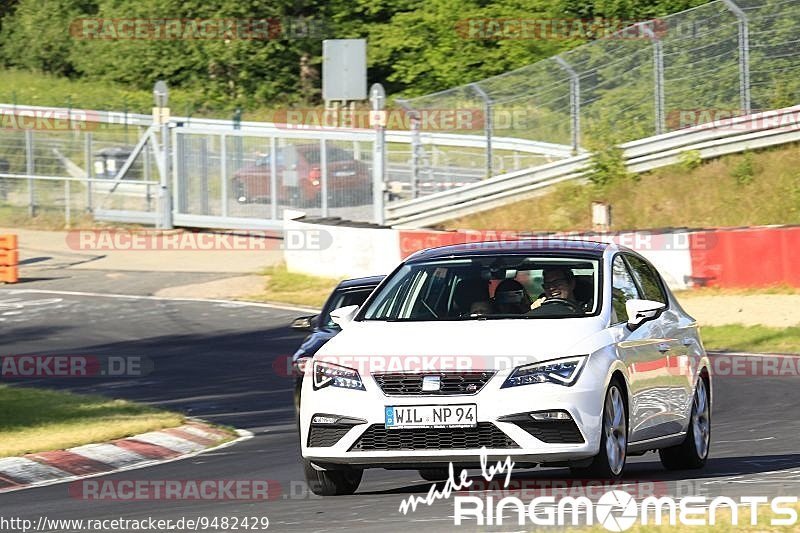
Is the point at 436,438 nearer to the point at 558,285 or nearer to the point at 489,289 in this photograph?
the point at 489,289

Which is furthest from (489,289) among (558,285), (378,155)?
(378,155)

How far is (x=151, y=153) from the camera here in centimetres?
3969

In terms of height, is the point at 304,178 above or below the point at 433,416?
above

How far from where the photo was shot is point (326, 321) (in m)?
13.7

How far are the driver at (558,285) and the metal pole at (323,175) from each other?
26.4m

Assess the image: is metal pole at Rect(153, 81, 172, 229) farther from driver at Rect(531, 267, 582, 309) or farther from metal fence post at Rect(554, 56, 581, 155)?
driver at Rect(531, 267, 582, 309)

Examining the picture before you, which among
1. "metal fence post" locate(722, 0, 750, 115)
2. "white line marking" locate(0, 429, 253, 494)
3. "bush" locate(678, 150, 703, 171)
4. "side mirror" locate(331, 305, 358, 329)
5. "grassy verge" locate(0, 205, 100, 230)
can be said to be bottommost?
"white line marking" locate(0, 429, 253, 494)

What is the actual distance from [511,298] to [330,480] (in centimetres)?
153

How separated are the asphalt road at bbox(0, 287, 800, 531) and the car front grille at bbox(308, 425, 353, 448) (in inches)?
13.9

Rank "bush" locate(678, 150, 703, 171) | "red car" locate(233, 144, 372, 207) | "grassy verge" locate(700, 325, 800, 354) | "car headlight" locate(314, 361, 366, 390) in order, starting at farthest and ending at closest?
"red car" locate(233, 144, 372, 207)
"bush" locate(678, 150, 703, 171)
"grassy verge" locate(700, 325, 800, 354)
"car headlight" locate(314, 361, 366, 390)

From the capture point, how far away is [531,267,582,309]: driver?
32.5ft

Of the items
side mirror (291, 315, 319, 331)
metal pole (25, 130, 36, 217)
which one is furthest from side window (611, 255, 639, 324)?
metal pole (25, 130, 36, 217)

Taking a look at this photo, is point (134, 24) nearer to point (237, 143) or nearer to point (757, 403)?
point (237, 143)

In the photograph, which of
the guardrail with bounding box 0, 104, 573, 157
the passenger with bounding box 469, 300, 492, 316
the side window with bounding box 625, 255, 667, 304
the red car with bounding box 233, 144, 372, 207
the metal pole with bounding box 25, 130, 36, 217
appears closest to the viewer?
the passenger with bounding box 469, 300, 492, 316
